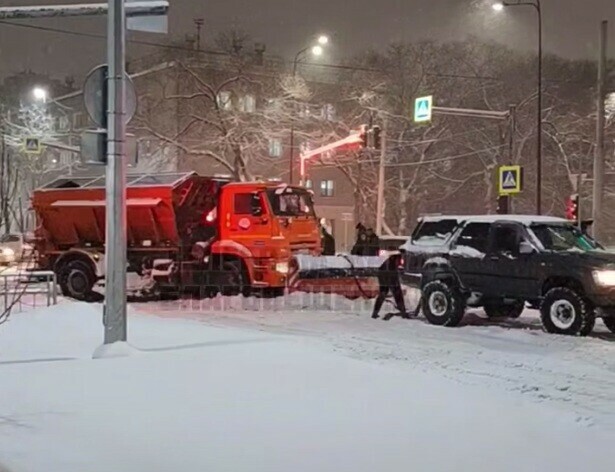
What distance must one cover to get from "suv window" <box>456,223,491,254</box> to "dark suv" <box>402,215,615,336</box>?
0.02m

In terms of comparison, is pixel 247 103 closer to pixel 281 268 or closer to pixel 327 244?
pixel 327 244

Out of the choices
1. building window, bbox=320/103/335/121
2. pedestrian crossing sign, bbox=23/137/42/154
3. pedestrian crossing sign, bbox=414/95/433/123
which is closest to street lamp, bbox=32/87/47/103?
pedestrian crossing sign, bbox=23/137/42/154

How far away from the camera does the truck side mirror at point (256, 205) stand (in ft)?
64.4

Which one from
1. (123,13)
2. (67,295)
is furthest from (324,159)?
(123,13)

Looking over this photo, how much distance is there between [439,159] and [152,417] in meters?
47.8

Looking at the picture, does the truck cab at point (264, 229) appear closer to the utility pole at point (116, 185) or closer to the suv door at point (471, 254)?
the suv door at point (471, 254)

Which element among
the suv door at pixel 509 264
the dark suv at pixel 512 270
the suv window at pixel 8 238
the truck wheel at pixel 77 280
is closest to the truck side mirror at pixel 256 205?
the dark suv at pixel 512 270

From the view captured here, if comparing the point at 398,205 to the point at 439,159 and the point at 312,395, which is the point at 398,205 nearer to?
the point at 439,159

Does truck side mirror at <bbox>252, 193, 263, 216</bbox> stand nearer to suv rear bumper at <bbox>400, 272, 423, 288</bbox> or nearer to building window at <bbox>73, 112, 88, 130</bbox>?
suv rear bumper at <bbox>400, 272, 423, 288</bbox>

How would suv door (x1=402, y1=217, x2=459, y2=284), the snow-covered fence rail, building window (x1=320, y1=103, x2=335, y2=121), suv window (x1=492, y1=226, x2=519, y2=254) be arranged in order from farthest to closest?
building window (x1=320, y1=103, x2=335, y2=121)
suv door (x1=402, y1=217, x2=459, y2=284)
the snow-covered fence rail
suv window (x1=492, y1=226, x2=519, y2=254)

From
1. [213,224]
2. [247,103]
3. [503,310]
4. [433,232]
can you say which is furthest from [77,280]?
[247,103]

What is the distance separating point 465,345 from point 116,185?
232 inches

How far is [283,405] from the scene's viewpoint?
7.31 meters

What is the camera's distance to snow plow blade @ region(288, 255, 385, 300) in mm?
18312
